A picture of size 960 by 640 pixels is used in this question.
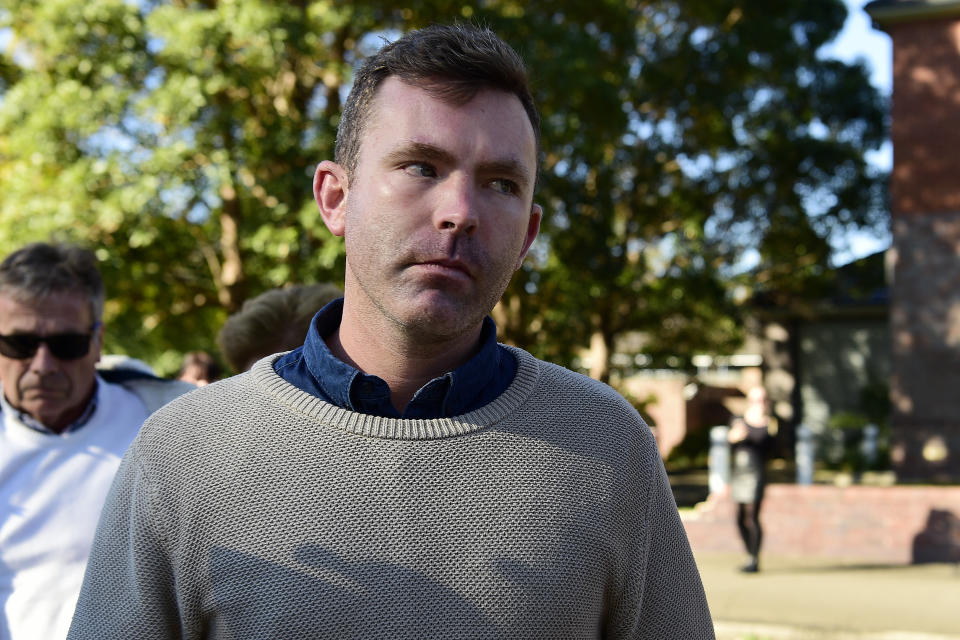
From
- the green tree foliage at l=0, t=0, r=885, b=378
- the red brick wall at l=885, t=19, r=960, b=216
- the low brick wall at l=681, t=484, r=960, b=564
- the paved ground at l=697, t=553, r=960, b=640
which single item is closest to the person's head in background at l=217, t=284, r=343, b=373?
the green tree foliage at l=0, t=0, r=885, b=378

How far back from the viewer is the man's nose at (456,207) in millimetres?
1688

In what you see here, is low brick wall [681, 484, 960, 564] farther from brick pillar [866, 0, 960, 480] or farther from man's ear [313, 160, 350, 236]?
man's ear [313, 160, 350, 236]

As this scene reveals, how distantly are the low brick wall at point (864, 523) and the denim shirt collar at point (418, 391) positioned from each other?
11.2 meters

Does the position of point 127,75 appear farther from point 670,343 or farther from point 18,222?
point 670,343

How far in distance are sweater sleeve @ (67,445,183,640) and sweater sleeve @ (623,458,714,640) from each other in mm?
769

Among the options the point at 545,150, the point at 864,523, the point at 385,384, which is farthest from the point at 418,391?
the point at 545,150

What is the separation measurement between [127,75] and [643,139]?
10471mm

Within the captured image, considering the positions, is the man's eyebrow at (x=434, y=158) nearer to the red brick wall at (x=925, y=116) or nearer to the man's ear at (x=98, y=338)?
the man's ear at (x=98, y=338)

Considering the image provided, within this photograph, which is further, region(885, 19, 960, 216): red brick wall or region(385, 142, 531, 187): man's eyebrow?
region(885, 19, 960, 216): red brick wall

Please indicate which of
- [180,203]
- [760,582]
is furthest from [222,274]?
[760,582]

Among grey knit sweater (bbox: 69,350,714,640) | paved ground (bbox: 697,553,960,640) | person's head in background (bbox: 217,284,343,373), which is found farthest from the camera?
paved ground (bbox: 697,553,960,640)

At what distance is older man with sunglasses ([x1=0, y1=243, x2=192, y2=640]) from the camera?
292 centimetres

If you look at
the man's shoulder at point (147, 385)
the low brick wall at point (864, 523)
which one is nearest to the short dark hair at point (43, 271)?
the man's shoulder at point (147, 385)

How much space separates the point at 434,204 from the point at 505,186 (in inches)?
5.6
